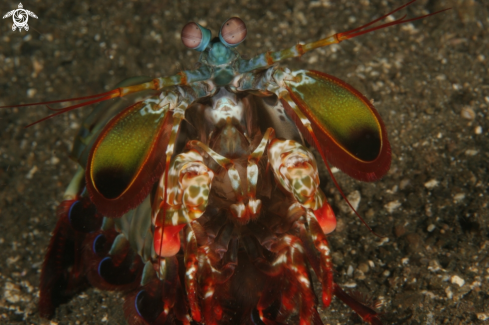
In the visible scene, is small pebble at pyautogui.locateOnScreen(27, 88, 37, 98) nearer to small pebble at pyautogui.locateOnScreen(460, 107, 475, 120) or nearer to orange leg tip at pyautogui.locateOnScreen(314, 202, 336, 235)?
orange leg tip at pyautogui.locateOnScreen(314, 202, 336, 235)

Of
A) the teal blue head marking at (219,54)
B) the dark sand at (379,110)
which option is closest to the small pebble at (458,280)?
the dark sand at (379,110)

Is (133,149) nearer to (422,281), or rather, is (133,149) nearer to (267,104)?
(267,104)

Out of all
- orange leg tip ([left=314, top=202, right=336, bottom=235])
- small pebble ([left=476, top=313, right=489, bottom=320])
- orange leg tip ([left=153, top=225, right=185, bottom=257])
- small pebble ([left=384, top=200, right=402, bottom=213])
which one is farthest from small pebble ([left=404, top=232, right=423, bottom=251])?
orange leg tip ([left=153, top=225, right=185, bottom=257])

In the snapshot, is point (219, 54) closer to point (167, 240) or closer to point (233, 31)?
point (233, 31)

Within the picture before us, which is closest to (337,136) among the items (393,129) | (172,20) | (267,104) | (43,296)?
(267,104)

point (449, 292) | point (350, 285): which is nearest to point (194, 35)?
point (350, 285)

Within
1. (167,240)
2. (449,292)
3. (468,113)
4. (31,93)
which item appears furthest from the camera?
(31,93)

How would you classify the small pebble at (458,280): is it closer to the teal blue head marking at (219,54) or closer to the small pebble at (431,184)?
the small pebble at (431,184)
